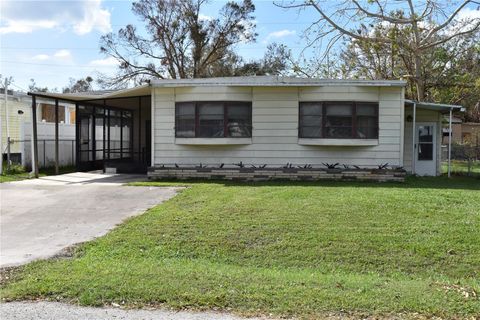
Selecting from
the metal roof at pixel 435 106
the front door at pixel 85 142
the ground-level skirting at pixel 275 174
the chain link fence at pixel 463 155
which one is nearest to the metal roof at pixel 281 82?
the metal roof at pixel 435 106

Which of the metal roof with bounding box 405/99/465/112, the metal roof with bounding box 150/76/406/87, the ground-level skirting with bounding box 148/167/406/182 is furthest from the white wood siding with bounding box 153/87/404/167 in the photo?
the metal roof with bounding box 405/99/465/112

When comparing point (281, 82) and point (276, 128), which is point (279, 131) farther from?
point (281, 82)

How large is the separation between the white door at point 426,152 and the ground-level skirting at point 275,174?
134 inches

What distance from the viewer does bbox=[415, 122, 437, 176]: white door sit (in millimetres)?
16172

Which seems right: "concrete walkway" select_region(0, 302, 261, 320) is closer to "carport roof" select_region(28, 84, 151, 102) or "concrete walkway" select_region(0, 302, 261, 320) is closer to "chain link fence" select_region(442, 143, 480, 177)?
"carport roof" select_region(28, 84, 151, 102)

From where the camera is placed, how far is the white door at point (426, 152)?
53.1 feet

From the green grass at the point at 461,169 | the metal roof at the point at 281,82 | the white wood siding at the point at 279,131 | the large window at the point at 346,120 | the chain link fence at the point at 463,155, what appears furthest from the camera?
the chain link fence at the point at 463,155

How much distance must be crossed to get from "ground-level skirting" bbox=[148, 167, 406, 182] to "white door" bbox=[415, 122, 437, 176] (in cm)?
341

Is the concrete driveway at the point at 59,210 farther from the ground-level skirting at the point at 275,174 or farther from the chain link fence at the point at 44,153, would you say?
the chain link fence at the point at 44,153

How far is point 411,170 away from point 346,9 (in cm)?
590

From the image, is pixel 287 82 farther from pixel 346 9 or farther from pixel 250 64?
pixel 250 64

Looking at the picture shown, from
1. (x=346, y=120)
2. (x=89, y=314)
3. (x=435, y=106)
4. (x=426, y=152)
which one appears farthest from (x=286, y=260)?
Answer: (x=426, y=152)

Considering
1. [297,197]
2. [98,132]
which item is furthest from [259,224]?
[98,132]

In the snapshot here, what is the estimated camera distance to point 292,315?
13.3 feet
